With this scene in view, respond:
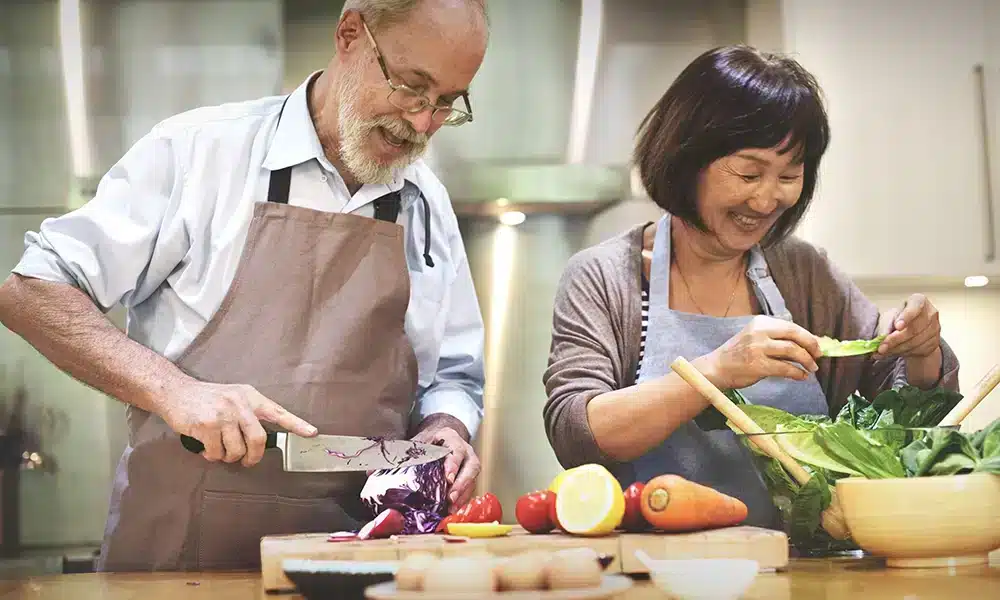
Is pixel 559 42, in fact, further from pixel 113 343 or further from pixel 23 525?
pixel 23 525

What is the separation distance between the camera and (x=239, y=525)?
161 cm

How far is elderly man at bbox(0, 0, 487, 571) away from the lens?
→ 61.9 inches

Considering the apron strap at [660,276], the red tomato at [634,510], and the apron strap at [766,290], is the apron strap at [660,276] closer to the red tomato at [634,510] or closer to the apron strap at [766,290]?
the apron strap at [766,290]

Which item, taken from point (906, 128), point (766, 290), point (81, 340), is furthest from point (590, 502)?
point (906, 128)

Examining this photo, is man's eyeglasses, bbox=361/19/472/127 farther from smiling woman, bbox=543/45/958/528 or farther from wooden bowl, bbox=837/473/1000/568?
wooden bowl, bbox=837/473/1000/568

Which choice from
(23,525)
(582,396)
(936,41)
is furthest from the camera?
(936,41)

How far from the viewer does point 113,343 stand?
1.53 m

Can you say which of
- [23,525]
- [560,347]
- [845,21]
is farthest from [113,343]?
[845,21]

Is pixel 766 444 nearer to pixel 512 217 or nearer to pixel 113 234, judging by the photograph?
pixel 113 234

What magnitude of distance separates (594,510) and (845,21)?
1813 mm

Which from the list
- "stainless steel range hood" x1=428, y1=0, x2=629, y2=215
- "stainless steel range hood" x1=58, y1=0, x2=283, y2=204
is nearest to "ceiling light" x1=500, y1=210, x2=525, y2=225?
"stainless steel range hood" x1=428, y1=0, x2=629, y2=215

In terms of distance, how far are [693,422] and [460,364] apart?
1.39 feet

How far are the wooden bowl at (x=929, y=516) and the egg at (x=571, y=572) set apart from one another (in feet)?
1.51

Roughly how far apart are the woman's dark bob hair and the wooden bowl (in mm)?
665
